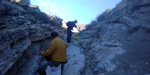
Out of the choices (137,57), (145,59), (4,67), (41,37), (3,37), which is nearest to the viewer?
(4,67)

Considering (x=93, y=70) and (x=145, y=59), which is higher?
(x=145, y=59)

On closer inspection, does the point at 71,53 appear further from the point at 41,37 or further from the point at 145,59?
the point at 145,59

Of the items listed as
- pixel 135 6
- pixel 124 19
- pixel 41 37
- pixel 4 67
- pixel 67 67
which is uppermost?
pixel 135 6

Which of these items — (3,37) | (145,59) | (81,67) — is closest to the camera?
(3,37)

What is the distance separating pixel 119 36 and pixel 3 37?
680 centimetres

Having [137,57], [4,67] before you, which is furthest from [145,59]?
[4,67]

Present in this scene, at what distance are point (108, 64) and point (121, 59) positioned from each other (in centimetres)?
63

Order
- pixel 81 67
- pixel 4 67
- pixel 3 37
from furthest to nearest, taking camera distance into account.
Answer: pixel 81 67 → pixel 3 37 → pixel 4 67

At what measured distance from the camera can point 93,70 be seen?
4.85 meters

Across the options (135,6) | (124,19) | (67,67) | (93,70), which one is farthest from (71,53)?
(135,6)

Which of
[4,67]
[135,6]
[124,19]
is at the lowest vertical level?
[4,67]

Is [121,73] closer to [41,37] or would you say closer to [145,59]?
[145,59]

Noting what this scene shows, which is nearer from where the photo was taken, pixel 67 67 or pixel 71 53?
pixel 67 67

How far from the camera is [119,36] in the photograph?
746 centimetres
